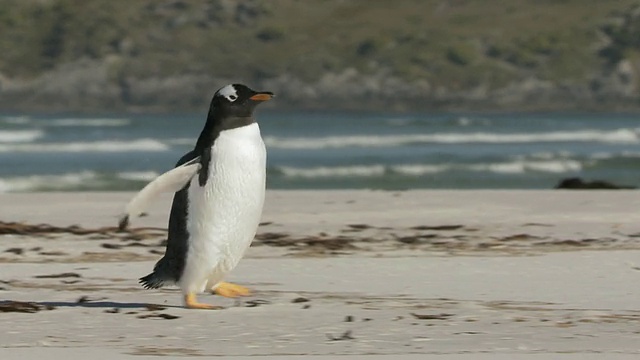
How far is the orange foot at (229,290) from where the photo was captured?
30.3ft

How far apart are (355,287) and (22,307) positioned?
1938 mm

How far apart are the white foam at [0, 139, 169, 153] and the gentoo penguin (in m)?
26.1

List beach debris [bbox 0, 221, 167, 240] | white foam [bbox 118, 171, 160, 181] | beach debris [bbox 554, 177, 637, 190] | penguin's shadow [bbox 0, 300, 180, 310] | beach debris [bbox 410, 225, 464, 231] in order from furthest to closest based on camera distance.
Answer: white foam [bbox 118, 171, 160, 181] → beach debris [bbox 554, 177, 637, 190] → beach debris [bbox 410, 225, 464, 231] → beach debris [bbox 0, 221, 167, 240] → penguin's shadow [bbox 0, 300, 180, 310]

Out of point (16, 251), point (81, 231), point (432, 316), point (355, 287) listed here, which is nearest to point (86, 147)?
point (81, 231)

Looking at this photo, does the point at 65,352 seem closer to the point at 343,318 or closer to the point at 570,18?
the point at 343,318

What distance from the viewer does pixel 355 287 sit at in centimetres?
976

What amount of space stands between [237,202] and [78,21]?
12649 cm

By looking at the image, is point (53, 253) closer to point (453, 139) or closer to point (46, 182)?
point (46, 182)

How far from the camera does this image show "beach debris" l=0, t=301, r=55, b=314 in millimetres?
8633

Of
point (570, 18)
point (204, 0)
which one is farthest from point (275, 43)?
point (570, 18)

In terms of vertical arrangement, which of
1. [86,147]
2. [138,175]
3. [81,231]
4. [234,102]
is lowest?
[81,231]

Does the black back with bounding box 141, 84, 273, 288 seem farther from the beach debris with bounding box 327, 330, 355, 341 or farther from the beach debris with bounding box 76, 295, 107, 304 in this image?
the beach debris with bounding box 327, 330, 355, 341

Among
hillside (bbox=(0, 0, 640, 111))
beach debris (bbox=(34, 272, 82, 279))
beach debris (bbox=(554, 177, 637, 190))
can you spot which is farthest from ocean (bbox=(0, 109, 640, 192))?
hillside (bbox=(0, 0, 640, 111))

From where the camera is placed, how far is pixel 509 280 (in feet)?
32.8
